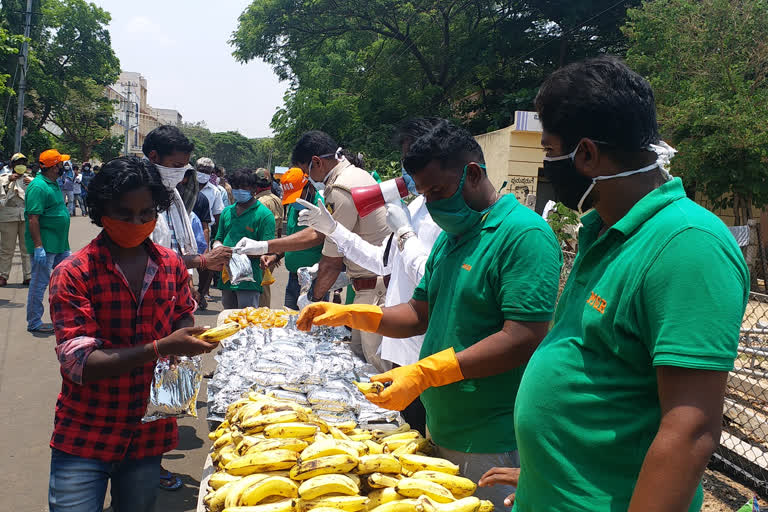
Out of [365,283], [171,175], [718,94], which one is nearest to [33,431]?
[171,175]

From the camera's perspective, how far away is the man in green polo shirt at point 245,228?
6.14 metres

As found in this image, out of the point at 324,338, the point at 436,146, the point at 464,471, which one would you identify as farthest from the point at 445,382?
the point at 324,338

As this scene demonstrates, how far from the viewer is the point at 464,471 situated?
7.80ft

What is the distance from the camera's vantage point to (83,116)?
4428 centimetres

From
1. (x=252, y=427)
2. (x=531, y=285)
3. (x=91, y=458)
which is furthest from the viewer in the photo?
(x=252, y=427)

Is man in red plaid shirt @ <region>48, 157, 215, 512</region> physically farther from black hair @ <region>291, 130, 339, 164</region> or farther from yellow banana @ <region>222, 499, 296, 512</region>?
black hair @ <region>291, 130, 339, 164</region>

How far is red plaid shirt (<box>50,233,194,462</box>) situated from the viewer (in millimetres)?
2254

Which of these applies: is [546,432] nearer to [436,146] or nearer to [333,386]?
[436,146]

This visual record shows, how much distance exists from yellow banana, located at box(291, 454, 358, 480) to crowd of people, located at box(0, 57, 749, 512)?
254 mm

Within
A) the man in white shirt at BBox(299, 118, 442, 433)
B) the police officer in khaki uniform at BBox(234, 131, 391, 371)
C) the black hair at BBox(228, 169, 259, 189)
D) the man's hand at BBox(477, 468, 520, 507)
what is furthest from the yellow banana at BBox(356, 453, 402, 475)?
the black hair at BBox(228, 169, 259, 189)

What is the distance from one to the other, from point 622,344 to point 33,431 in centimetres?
499

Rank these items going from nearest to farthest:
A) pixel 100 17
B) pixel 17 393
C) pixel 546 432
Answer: pixel 546 432
pixel 17 393
pixel 100 17

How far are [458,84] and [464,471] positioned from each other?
21.0 meters

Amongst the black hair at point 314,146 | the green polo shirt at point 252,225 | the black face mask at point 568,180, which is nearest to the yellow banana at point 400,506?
the black face mask at point 568,180
